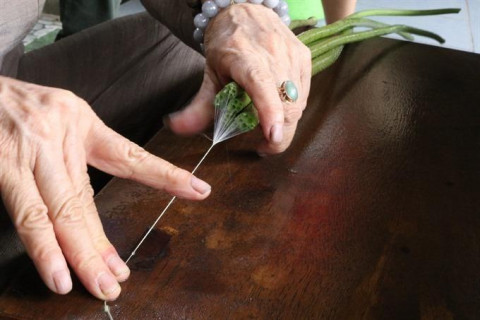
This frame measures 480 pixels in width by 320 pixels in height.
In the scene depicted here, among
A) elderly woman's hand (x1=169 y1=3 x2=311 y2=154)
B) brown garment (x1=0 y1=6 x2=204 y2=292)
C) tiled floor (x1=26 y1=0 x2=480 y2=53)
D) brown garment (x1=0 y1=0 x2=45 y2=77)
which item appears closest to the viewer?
elderly woman's hand (x1=169 y1=3 x2=311 y2=154)

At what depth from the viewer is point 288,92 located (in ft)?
2.38

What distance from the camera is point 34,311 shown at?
0.49 meters

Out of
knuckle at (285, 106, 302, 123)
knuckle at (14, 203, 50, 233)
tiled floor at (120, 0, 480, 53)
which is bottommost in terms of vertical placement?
tiled floor at (120, 0, 480, 53)

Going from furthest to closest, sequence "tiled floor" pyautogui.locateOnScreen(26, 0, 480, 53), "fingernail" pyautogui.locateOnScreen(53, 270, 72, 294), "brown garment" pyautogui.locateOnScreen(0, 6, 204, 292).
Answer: "tiled floor" pyautogui.locateOnScreen(26, 0, 480, 53) → "brown garment" pyautogui.locateOnScreen(0, 6, 204, 292) → "fingernail" pyautogui.locateOnScreen(53, 270, 72, 294)

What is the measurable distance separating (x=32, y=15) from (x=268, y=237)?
57cm

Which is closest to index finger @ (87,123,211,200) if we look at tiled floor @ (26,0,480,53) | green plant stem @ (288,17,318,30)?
green plant stem @ (288,17,318,30)

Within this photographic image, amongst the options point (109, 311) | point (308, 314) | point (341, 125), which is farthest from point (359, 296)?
point (341, 125)

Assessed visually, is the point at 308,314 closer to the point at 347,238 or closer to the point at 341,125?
the point at 347,238

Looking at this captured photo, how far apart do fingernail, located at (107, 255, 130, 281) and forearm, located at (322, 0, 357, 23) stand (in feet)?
3.77

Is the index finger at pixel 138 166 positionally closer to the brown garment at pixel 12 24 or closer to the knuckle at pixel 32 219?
the knuckle at pixel 32 219

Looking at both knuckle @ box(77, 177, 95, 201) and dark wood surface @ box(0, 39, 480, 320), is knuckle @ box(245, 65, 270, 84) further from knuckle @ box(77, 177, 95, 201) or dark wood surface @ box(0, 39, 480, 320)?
knuckle @ box(77, 177, 95, 201)

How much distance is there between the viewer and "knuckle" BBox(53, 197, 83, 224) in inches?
20.6

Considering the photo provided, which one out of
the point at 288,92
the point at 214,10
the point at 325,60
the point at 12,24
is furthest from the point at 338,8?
the point at 12,24

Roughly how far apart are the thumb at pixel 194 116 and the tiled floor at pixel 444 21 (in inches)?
65.6
